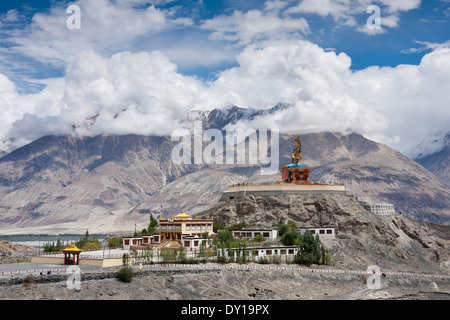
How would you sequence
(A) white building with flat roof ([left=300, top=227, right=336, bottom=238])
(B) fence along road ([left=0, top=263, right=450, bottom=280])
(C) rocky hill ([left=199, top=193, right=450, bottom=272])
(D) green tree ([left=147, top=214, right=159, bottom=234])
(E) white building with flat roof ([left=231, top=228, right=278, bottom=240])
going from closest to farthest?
(B) fence along road ([left=0, top=263, right=450, bottom=280]) → (E) white building with flat roof ([left=231, top=228, right=278, bottom=240]) → (A) white building with flat roof ([left=300, top=227, right=336, bottom=238]) → (C) rocky hill ([left=199, top=193, right=450, bottom=272]) → (D) green tree ([left=147, top=214, right=159, bottom=234])

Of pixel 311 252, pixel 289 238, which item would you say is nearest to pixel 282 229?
pixel 289 238

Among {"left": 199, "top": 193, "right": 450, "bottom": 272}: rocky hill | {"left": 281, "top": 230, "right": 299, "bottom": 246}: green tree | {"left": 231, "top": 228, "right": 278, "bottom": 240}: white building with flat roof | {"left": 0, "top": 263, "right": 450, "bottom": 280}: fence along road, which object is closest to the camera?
{"left": 0, "top": 263, "right": 450, "bottom": 280}: fence along road

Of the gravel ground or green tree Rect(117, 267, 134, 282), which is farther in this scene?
green tree Rect(117, 267, 134, 282)

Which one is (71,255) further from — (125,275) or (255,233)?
(255,233)

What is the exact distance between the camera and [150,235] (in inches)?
4077

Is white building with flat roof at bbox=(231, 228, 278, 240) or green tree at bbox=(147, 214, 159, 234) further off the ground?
green tree at bbox=(147, 214, 159, 234)

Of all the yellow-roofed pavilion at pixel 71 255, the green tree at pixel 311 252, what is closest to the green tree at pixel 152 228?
the yellow-roofed pavilion at pixel 71 255

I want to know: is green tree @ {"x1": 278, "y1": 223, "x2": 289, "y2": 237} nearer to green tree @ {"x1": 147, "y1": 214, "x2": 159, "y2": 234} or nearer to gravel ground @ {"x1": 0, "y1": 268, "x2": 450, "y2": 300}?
gravel ground @ {"x1": 0, "y1": 268, "x2": 450, "y2": 300}

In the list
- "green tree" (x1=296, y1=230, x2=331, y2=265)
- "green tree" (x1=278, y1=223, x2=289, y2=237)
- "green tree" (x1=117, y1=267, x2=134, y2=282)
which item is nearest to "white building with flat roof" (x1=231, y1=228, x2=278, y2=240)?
"green tree" (x1=278, y1=223, x2=289, y2=237)

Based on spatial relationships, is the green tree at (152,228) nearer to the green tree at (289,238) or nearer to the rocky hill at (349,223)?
the rocky hill at (349,223)

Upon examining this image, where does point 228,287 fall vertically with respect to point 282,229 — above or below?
below

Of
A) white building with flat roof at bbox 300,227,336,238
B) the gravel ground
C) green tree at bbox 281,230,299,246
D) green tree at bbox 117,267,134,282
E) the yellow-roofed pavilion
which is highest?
white building with flat roof at bbox 300,227,336,238

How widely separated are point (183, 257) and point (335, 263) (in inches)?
993

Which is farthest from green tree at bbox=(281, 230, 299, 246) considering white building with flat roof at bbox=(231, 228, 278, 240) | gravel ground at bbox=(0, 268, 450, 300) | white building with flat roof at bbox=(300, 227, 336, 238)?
gravel ground at bbox=(0, 268, 450, 300)
